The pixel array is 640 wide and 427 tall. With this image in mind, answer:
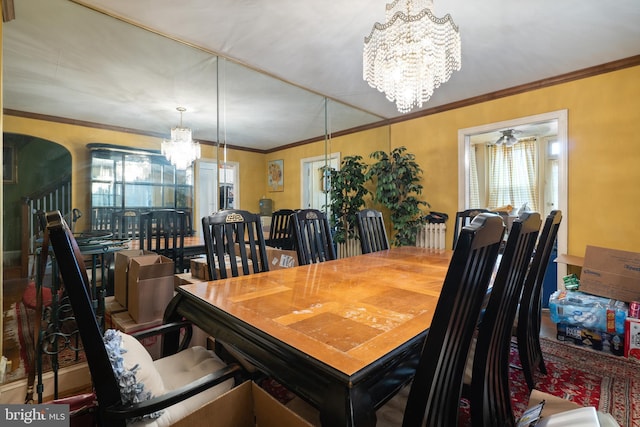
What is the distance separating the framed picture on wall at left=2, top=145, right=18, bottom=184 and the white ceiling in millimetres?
269

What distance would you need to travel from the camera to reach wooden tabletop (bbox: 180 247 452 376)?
2.47 ft

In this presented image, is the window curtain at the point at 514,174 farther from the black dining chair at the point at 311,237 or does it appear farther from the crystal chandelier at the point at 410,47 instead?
the black dining chair at the point at 311,237

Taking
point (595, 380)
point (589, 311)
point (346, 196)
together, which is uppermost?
point (346, 196)

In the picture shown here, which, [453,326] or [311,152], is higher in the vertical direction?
[311,152]

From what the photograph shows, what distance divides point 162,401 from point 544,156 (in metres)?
6.31

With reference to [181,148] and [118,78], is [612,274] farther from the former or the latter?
[118,78]

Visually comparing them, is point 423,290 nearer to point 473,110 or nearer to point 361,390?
point 361,390

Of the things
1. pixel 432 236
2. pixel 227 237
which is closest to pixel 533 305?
pixel 227 237

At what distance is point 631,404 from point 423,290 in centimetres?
144

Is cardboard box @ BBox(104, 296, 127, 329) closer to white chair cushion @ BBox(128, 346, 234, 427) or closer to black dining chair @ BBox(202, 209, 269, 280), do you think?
black dining chair @ BBox(202, 209, 269, 280)

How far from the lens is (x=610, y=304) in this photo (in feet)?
7.20

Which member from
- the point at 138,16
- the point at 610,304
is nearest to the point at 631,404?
the point at 610,304

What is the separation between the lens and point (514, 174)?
5336 mm

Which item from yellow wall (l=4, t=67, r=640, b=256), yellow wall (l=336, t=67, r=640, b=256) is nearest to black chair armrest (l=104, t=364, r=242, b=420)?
yellow wall (l=4, t=67, r=640, b=256)
